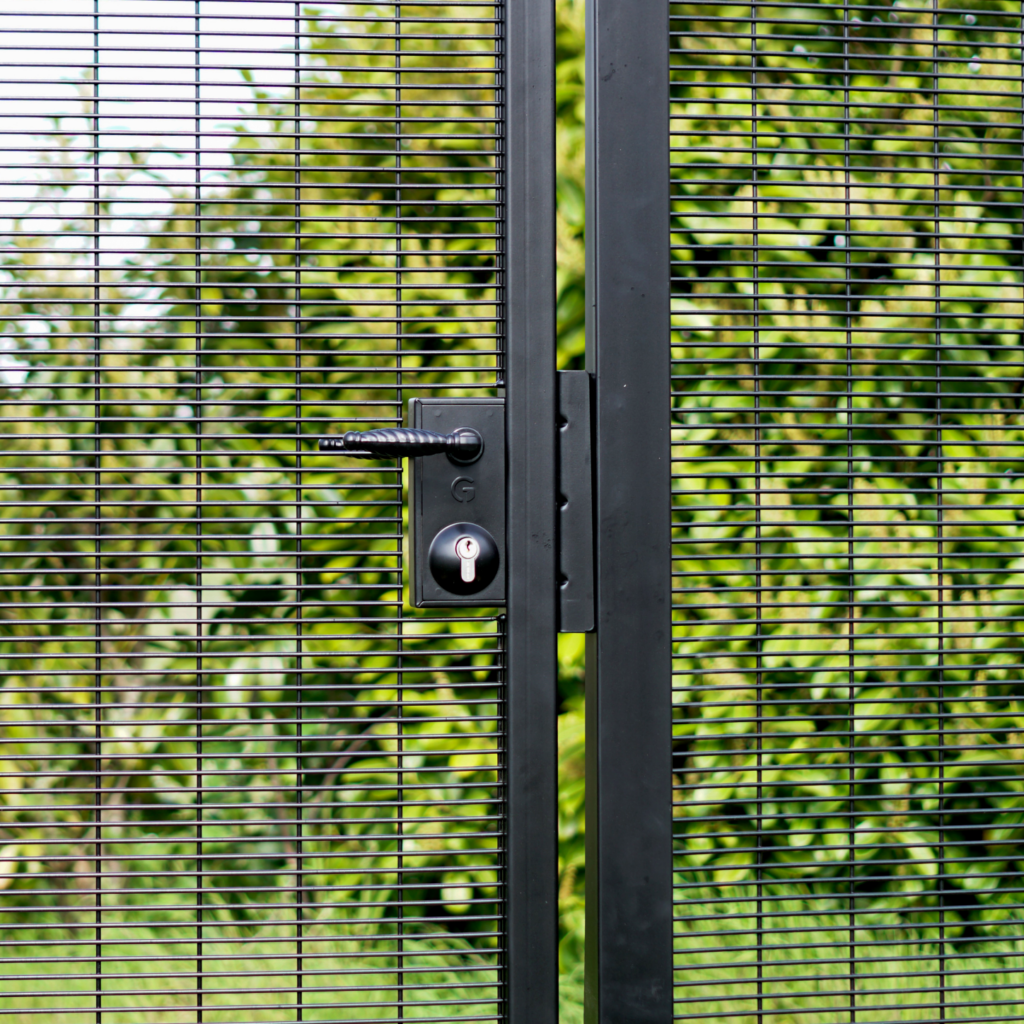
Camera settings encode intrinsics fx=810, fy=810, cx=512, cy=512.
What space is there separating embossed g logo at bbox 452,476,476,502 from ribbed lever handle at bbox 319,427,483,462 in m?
0.03

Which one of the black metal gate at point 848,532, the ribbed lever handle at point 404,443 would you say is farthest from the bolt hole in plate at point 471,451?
the black metal gate at point 848,532

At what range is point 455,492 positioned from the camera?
98 centimetres

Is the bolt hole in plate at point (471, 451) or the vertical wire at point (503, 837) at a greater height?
the bolt hole in plate at point (471, 451)

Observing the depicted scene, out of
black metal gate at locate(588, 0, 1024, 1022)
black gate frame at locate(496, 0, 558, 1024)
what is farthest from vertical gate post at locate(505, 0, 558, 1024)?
black metal gate at locate(588, 0, 1024, 1022)

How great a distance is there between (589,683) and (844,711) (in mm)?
745

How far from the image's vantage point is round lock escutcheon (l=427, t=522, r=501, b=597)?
97 cm

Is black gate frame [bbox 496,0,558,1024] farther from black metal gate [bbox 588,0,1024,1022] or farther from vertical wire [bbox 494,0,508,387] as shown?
black metal gate [bbox 588,0,1024,1022]

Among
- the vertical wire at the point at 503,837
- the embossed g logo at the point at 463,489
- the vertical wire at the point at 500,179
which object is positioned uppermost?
the vertical wire at the point at 500,179

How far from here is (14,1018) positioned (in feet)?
4.37

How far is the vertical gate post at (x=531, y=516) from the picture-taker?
0.96 metres

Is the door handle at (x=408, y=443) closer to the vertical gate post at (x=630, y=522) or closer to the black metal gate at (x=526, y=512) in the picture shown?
the black metal gate at (x=526, y=512)

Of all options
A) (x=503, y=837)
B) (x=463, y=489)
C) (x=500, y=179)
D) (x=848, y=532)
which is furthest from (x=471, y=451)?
(x=848, y=532)

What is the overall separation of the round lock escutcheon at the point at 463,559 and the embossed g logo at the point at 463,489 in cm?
3

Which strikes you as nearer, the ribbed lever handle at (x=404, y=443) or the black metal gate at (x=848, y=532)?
the ribbed lever handle at (x=404, y=443)
